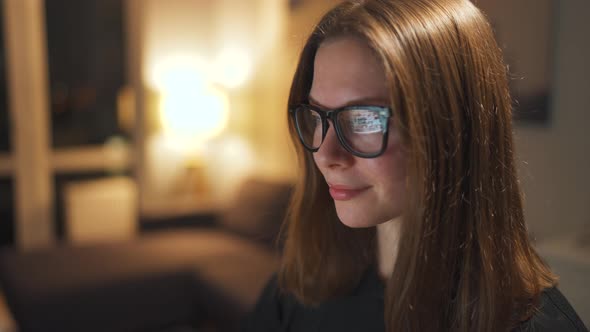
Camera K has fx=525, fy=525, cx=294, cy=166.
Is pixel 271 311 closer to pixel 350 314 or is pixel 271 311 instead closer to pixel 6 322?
pixel 350 314

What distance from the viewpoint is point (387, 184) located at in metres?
0.85

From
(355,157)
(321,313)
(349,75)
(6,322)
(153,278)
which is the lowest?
(6,322)

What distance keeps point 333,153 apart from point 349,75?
0.13m

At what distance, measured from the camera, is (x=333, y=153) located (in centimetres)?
86

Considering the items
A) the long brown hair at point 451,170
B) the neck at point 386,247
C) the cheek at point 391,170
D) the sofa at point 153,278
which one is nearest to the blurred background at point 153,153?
the sofa at point 153,278

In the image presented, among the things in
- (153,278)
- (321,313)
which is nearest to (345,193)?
(321,313)

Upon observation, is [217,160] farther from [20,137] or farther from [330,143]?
[330,143]

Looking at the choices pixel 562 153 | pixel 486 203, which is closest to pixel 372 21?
pixel 486 203

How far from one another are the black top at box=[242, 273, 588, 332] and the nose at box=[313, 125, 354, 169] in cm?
35

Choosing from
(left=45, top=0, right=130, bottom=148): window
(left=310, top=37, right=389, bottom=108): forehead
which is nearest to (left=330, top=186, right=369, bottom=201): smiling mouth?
(left=310, top=37, right=389, bottom=108): forehead

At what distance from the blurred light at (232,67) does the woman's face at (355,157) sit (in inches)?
134

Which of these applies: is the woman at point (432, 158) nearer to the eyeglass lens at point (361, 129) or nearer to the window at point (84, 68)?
the eyeglass lens at point (361, 129)

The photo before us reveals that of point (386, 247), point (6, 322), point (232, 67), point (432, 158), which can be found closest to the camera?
point (432, 158)

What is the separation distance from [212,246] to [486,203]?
8.30ft
